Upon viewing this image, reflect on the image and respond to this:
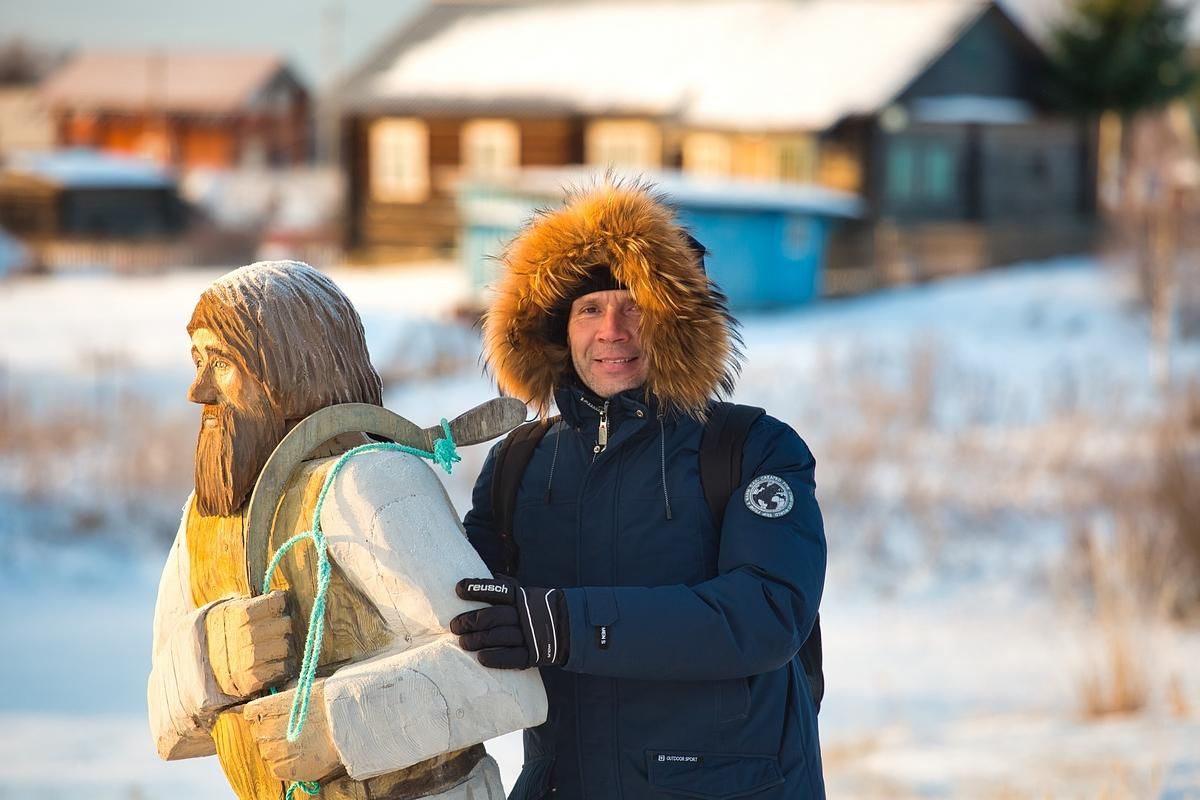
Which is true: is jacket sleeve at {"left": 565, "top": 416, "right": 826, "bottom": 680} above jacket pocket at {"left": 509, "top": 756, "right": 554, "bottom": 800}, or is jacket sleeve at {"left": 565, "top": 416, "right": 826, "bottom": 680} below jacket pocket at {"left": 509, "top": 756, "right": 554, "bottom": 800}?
above

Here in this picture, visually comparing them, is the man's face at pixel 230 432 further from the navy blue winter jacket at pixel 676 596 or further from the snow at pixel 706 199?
the snow at pixel 706 199

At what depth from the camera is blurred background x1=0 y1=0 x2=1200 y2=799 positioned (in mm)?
7898

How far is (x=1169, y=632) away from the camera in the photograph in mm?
8969

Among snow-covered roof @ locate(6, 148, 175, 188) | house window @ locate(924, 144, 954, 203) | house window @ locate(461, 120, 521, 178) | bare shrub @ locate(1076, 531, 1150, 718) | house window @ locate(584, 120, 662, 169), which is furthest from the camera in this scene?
snow-covered roof @ locate(6, 148, 175, 188)

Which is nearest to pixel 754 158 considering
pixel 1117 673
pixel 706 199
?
pixel 706 199

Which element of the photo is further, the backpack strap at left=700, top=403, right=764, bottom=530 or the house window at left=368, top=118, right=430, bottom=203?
the house window at left=368, top=118, right=430, bottom=203

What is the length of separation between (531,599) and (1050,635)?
7438 millimetres

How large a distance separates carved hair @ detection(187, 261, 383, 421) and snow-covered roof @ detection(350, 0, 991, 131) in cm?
2157

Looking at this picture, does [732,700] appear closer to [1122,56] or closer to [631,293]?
[631,293]

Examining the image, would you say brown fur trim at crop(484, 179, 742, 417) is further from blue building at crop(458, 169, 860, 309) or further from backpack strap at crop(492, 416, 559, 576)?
blue building at crop(458, 169, 860, 309)

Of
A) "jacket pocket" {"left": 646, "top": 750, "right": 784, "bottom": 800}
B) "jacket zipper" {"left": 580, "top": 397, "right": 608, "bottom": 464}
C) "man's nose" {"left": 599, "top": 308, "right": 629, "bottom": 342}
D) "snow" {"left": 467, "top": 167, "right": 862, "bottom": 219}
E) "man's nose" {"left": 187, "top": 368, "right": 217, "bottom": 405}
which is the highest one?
"snow" {"left": 467, "top": 167, "right": 862, "bottom": 219}

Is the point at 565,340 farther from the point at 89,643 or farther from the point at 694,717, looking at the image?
the point at 89,643

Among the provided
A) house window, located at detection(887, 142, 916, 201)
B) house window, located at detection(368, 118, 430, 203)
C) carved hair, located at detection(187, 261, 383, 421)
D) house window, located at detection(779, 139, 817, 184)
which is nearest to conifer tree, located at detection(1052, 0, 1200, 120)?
house window, located at detection(887, 142, 916, 201)

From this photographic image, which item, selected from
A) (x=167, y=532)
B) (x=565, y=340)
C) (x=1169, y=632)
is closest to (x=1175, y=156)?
(x=1169, y=632)
